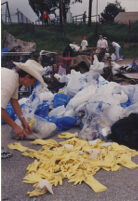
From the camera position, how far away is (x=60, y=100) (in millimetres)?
5504

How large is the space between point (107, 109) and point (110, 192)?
188 cm

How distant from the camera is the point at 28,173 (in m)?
3.10

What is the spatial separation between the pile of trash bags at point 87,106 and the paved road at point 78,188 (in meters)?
1.07

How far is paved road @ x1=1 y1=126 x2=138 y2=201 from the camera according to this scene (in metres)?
2.62

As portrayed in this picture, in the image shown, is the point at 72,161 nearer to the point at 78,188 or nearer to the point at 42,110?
the point at 78,188

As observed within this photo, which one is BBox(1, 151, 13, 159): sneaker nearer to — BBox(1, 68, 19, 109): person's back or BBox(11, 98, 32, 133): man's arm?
BBox(11, 98, 32, 133): man's arm

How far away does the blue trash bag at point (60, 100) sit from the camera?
17.9 ft

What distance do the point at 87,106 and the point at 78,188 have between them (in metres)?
1.90

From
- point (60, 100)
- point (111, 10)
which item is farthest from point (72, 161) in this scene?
point (111, 10)

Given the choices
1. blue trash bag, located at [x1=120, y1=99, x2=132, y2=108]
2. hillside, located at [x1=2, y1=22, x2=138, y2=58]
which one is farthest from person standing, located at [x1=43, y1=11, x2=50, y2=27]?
blue trash bag, located at [x1=120, y1=99, x2=132, y2=108]

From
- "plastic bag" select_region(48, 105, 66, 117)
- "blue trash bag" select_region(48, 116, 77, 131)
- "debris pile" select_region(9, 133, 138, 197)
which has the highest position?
"plastic bag" select_region(48, 105, 66, 117)

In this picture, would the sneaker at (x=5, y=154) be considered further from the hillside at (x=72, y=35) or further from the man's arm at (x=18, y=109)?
the hillside at (x=72, y=35)

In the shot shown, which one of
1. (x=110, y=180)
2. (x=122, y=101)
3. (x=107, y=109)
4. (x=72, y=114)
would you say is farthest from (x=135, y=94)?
Answer: (x=110, y=180)

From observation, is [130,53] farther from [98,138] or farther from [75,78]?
[98,138]
